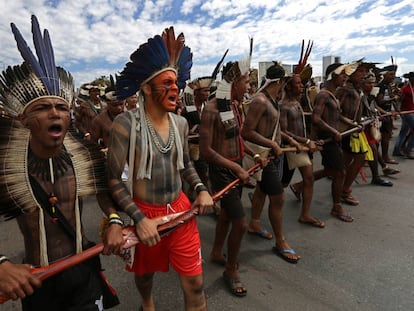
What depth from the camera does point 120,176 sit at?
5.77 feet

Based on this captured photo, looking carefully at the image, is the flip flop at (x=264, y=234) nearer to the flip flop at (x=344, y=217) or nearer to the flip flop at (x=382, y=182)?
the flip flop at (x=344, y=217)

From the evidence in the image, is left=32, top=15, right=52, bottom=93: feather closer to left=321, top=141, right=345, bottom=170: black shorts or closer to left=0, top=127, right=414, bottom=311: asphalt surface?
left=0, top=127, right=414, bottom=311: asphalt surface

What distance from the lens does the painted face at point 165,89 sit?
1.80 metres

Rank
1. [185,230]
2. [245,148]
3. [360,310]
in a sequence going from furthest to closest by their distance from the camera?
[245,148]
[360,310]
[185,230]

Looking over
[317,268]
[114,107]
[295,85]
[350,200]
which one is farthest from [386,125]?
[114,107]

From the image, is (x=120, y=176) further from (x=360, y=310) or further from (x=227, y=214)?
(x=360, y=310)

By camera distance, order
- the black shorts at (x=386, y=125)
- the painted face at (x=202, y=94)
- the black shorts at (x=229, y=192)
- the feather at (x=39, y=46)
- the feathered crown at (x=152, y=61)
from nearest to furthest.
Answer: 1. the feather at (x=39, y=46)
2. the feathered crown at (x=152, y=61)
3. the black shorts at (x=229, y=192)
4. the painted face at (x=202, y=94)
5. the black shorts at (x=386, y=125)

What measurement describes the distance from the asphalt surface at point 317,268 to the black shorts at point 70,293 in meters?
1.04

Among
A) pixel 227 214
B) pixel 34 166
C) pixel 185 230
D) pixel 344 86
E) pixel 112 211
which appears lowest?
pixel 227 214

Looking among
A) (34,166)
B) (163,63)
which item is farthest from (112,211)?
(163,63)

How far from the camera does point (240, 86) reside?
2.87 metres

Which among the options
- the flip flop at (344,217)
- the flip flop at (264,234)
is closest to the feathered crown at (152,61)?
the flip flop at (264,234)

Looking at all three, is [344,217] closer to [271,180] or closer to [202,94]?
[271,180]

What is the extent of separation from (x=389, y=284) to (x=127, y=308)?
2.42 m
